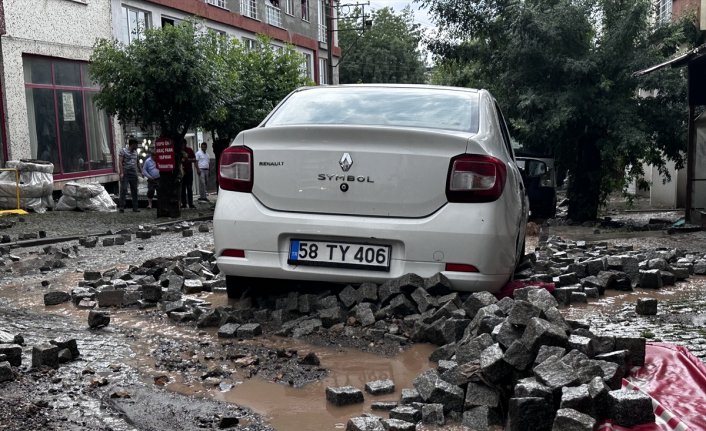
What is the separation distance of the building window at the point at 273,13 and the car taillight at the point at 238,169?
36.2 metres

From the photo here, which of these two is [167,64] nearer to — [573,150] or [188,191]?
[188,191]

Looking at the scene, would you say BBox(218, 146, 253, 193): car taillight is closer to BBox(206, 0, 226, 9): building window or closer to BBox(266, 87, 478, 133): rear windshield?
BBox(266, 87, 478, 133): rear windshield

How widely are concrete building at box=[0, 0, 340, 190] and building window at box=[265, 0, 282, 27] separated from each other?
470 inches

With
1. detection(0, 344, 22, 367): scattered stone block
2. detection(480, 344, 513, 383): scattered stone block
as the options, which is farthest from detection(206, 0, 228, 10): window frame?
detection(480, 344, 513, 383): scattered stone block

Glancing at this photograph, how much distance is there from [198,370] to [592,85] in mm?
14484

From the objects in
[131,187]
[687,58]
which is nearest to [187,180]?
[131,187]

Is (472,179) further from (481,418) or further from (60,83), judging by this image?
(60,83)

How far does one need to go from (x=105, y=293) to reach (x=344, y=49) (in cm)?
6759

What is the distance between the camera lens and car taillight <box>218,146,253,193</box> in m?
5.24

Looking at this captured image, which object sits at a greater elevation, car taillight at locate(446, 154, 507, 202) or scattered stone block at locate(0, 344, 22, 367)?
car taillight at locate(446, 154, 507, 202)

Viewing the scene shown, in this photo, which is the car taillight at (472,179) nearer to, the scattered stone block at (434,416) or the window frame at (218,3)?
the scattered stone block at (434,416)

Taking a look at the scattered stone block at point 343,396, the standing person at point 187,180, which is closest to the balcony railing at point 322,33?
the standing person at point 187,180

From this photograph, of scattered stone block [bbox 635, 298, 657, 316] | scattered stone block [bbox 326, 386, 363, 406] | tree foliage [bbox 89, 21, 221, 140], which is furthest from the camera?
tree foliage [bbox 89, 21, 221, 140]

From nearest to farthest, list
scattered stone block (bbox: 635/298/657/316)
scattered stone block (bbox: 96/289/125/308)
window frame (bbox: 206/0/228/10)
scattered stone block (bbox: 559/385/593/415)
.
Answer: scattered stone block (bbox: 559/385/593/415)
scattered stone block (bbox: 635/298/657/316)
scattered stone block (bbox: 96/289/125/308)
window frame (bbox: 206/0/228/10)
